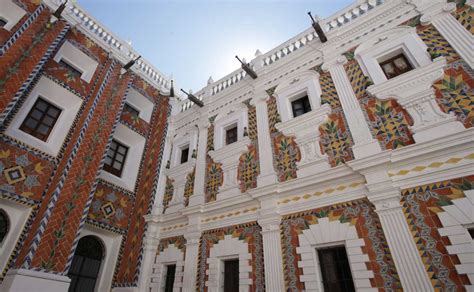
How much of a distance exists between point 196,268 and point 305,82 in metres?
6.27

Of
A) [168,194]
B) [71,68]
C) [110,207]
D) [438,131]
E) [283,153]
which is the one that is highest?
[71,68]

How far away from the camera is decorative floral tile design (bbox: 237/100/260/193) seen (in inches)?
285

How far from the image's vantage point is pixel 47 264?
5.89 meters

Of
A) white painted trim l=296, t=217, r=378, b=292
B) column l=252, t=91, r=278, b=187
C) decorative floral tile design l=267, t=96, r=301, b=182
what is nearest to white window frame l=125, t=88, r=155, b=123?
column l=252, t=91, r=278, b=187

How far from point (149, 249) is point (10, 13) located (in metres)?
8.67

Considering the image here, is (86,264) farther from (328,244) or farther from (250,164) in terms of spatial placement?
(328,244)

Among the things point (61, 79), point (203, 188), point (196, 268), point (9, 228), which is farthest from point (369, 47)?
point (9, 228)

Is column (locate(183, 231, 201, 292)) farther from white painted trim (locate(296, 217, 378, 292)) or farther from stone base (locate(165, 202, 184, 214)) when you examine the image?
white painted trim (locate(296, 217, 378, 292))

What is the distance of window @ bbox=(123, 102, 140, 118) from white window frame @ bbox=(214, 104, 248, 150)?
361 cm

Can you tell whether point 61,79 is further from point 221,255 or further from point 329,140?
point 329,140

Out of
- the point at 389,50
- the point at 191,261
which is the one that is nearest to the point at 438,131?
the point at 389,50

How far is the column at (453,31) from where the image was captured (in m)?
5.21

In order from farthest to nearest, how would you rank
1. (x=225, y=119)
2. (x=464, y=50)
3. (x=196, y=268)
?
(x=225, y=119), (x=196, y=268), (x=464, y=50)

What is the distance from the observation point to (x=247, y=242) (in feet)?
21.1
